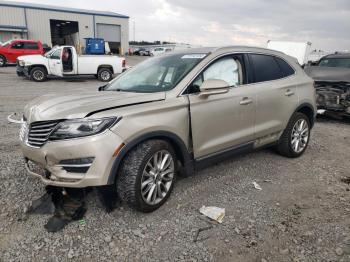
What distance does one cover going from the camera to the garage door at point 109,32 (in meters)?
40.4

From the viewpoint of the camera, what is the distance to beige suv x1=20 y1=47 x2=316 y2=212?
281cm

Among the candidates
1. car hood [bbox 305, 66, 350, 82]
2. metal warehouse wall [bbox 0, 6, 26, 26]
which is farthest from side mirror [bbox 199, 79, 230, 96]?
metal warehouse wall [bbox 0, 6, 26, 26]

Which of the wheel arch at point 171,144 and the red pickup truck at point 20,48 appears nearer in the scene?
the wheel arch at point 171,144

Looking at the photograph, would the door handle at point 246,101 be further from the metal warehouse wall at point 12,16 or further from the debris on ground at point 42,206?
the metal warehouse wall at point 12,16

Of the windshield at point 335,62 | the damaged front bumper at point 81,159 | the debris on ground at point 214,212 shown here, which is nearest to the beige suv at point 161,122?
the damaged front bumper at point 81,159

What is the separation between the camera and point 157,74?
12.7 ft

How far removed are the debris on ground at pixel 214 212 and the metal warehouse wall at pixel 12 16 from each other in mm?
37831

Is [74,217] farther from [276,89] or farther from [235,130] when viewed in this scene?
[276,89]

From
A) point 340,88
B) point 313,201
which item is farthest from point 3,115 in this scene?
point 340,88

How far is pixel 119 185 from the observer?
3025 mm

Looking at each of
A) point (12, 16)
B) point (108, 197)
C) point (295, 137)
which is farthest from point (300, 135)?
point (12, 16)

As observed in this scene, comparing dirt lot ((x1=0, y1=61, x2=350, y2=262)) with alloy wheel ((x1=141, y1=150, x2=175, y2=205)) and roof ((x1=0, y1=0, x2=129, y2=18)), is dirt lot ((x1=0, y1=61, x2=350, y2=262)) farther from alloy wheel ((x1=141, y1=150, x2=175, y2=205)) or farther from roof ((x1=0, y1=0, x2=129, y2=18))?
roof ((x1=0, y1=0, x2=129, y2=18))

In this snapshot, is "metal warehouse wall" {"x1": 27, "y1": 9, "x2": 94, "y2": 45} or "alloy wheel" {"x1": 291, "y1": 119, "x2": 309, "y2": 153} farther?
"metal warehouse wall" {"x1": 27, "y1": 9, "x2": 94, "y2": 45}

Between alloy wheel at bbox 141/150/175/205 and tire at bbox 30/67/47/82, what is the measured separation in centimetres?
1370
